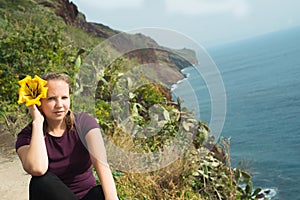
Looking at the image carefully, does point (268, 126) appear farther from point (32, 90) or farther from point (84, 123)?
point (32, 90)

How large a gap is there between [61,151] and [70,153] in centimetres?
5

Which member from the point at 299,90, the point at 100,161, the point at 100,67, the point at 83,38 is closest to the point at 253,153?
the point at 299,90

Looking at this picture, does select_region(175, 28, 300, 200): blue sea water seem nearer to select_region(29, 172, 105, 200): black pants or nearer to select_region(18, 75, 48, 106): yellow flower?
select_region(29, 172, 105, 200): black pants

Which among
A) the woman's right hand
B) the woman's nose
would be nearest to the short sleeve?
the woman's right hand

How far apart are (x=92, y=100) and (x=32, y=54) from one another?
76.2 inches

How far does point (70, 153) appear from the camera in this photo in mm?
2107

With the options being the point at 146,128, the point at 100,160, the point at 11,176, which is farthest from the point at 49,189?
the point at 146,128

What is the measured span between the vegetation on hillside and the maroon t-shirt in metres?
0.90

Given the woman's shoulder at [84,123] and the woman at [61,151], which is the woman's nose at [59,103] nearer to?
the woman at [61,151]

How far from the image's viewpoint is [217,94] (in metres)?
2.89

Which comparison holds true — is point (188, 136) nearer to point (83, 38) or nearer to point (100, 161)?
point (100, 161)

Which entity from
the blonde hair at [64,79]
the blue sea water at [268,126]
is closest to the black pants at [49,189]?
the blonde hair at [64,79]

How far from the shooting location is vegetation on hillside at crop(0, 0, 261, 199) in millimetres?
3156

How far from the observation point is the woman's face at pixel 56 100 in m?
1.99
